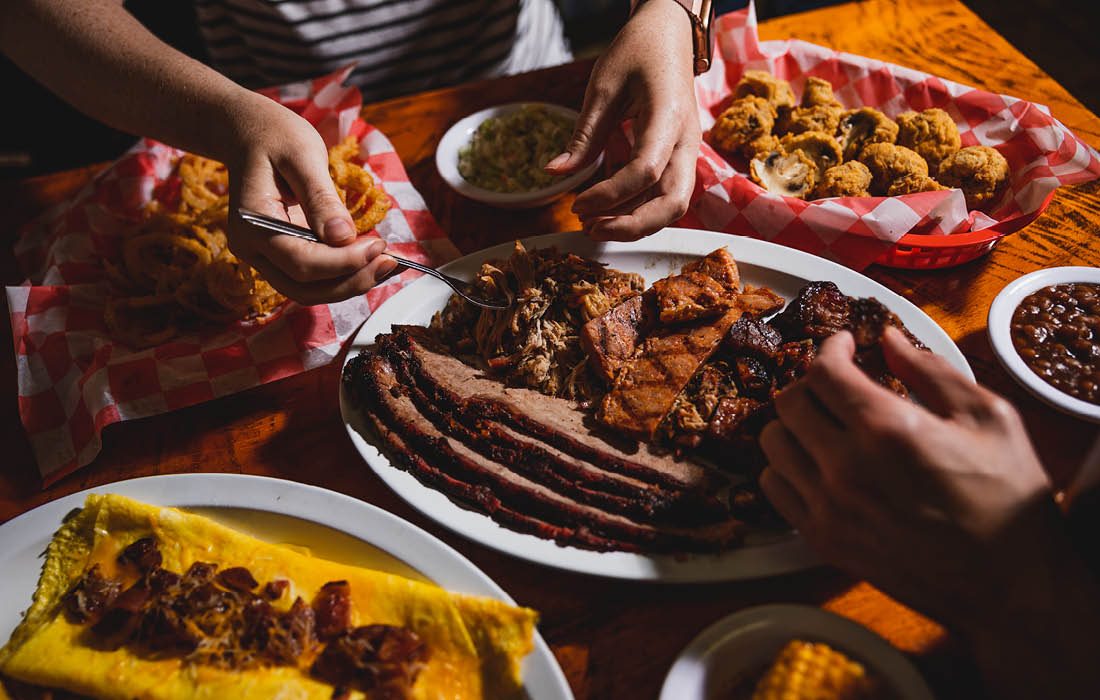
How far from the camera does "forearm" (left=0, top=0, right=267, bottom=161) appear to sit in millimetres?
3016

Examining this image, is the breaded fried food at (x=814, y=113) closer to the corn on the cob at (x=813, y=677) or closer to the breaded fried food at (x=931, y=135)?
the breaded fried food at (x=931, y=135)

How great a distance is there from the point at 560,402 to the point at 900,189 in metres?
1.99

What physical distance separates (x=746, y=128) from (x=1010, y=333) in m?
1.71

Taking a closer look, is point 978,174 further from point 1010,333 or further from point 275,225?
point 275,225

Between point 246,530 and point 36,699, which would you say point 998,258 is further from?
point 36,699

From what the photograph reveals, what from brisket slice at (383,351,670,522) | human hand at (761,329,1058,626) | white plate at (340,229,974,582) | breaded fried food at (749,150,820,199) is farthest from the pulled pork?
human hand at (761,329,1058,626)

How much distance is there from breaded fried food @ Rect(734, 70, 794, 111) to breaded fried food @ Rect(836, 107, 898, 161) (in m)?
0.33

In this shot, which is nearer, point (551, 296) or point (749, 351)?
point (749, 351)

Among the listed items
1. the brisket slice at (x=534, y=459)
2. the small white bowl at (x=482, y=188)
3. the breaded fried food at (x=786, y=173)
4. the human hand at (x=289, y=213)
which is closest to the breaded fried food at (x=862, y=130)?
the breaded fried food at (x=786, y=173)

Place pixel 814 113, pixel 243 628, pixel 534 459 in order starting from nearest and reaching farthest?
pixel 243 628
pixel 534 459
pixel 814 113

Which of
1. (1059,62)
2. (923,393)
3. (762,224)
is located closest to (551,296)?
(762,224)

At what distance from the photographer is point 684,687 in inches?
71.0

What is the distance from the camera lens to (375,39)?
13.4 feet

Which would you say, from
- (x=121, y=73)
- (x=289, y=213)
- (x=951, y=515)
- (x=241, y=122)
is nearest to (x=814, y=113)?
(x=951, y=515)
